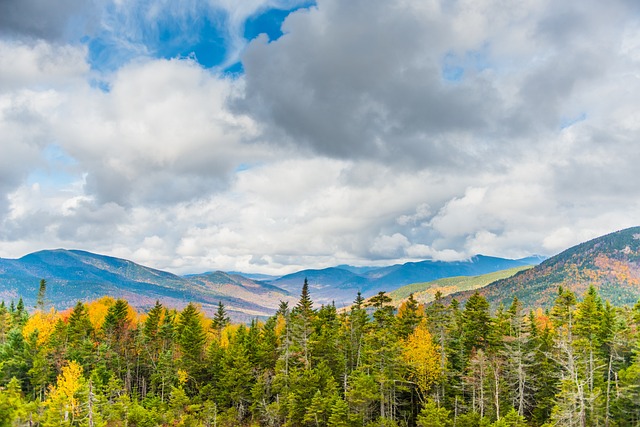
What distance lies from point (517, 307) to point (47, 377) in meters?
81.7

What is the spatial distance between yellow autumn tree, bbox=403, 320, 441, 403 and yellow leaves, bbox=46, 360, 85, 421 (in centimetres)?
4900

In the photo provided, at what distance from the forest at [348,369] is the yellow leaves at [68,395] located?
252mm

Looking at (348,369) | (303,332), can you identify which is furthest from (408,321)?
(303,332)

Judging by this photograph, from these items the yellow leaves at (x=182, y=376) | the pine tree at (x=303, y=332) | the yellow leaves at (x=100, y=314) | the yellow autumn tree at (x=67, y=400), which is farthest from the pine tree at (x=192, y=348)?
the pine tree at (x=303, y=332)

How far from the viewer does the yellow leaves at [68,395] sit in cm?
6419

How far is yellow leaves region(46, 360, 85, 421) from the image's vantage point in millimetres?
64188

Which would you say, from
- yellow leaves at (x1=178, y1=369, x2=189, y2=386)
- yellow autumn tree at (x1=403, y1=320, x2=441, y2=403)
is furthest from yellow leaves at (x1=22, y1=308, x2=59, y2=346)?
yellow autumn tree at (x1=403, y1=320, x2=441, y2=403)

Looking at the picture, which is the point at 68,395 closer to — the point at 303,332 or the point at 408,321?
the point at 303,332

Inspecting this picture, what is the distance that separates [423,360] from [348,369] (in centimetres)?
2178

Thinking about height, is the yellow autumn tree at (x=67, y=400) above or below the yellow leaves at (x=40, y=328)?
below

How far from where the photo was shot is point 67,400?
67.5m

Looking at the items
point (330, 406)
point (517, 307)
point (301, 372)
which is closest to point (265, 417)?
point (301, 372)

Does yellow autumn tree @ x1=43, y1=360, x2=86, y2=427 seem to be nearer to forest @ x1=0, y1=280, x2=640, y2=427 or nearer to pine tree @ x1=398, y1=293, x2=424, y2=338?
forest @ x1=0, y1=280, x2=640, y2=427

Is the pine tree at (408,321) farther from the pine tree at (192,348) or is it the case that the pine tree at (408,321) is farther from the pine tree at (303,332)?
the pine tree at (192,348)
